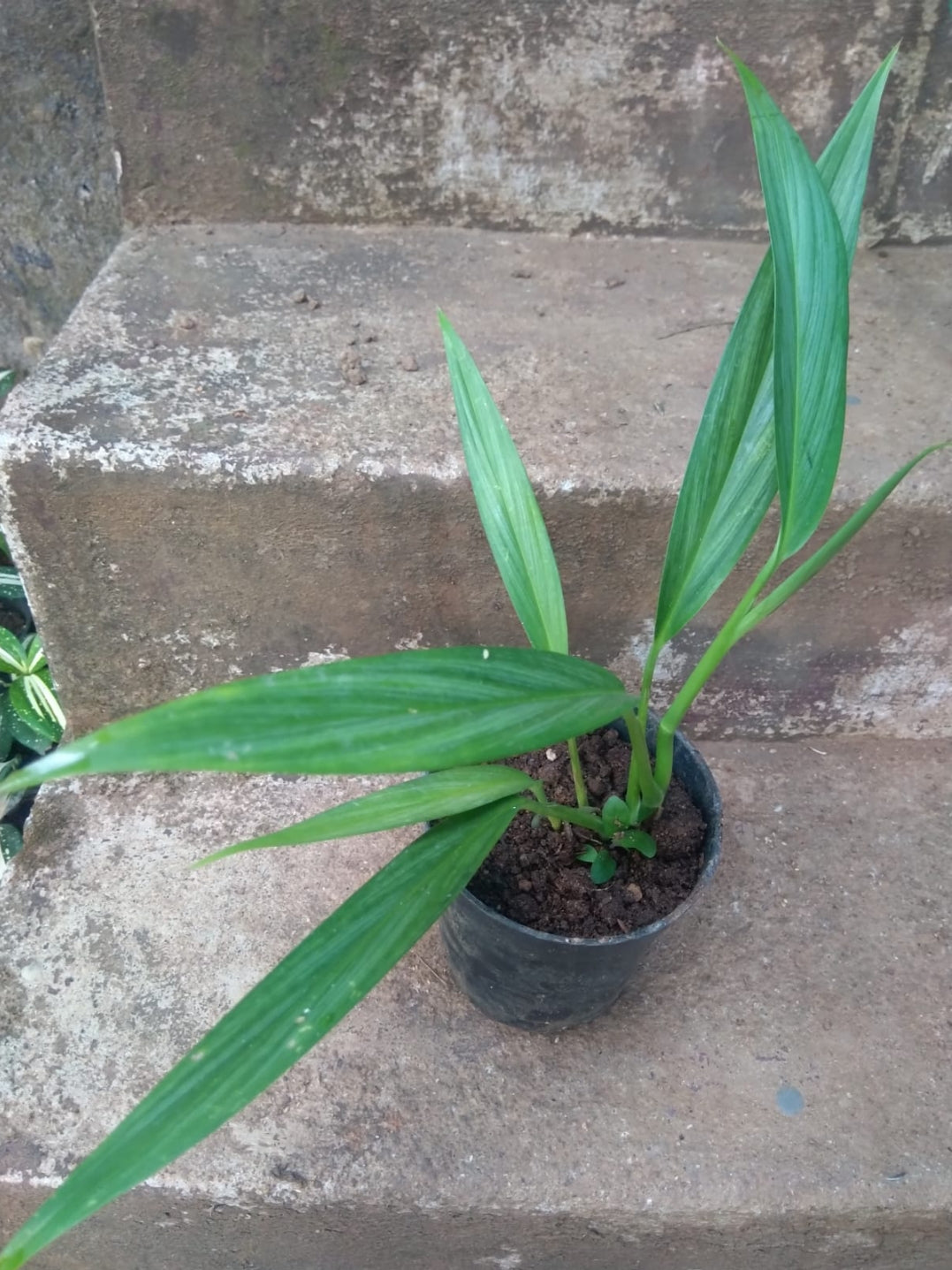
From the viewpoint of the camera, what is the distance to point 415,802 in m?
0.62

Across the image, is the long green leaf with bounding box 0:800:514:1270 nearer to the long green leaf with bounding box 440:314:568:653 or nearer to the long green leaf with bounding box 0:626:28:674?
the long green leaf with bounding box 440:314:568:653

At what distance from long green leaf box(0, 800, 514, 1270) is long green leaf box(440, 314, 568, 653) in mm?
178

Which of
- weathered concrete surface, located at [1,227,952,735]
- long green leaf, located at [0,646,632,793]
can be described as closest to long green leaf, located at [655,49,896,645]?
long green leaf, located at [0,646,632,793]

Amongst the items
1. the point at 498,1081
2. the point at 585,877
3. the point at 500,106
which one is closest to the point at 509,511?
the point at 585,877

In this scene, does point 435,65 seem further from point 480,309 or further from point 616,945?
point 616,945

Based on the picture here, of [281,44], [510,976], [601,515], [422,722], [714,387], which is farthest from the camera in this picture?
[281,44]

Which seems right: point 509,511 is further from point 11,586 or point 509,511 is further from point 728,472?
point 11,586

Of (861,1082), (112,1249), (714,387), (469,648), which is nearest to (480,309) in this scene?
(714,387)

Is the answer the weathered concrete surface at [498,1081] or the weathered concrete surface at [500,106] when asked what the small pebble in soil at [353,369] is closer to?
the weathered concrete surface at [500,106]

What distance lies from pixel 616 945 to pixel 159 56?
1.12m

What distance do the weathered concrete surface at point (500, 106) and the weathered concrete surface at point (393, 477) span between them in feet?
0.34

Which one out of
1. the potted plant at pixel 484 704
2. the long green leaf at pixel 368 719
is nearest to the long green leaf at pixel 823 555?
the potted plant at pixel 484 704

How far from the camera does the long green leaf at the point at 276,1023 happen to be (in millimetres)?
442

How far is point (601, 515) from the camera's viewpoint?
3.12 feet
